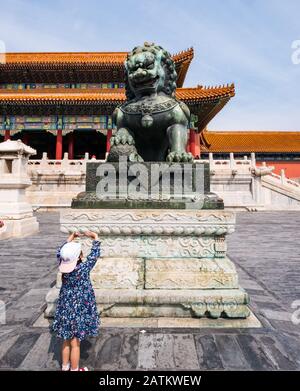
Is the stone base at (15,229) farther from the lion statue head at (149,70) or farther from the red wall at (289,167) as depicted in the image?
the red wall at (289,167)

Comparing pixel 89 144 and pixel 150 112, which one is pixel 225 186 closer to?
pixel 89 144

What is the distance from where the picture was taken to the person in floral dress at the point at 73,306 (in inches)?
71.1

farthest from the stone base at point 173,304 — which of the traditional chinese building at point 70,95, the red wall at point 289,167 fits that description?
the red wall at point 289,167

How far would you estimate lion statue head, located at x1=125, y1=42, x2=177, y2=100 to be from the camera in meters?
2.94

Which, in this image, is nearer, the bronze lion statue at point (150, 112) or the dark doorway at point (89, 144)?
the bronze lion statue at point (150, 112)

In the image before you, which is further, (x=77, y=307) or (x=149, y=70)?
(x=149, y=70)

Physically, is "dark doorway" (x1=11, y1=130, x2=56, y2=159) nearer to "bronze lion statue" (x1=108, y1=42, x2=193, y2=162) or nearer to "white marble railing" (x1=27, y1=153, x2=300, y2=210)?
"white marble railing" (x1=27, y1=153, x2=300, y2=210)

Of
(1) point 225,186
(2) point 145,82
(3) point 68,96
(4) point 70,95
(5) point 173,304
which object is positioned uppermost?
(4) point 70,95

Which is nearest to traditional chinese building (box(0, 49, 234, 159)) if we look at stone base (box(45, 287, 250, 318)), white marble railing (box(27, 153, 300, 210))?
white marble railing (box(27, 153, 300, 210))

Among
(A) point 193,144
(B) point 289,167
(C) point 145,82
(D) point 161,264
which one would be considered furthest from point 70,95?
(B) point 289,167

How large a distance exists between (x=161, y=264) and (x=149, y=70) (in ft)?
6.61

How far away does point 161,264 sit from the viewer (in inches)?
101

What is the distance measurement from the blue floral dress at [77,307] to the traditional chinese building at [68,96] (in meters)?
16.4

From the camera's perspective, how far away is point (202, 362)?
6.10 feet
